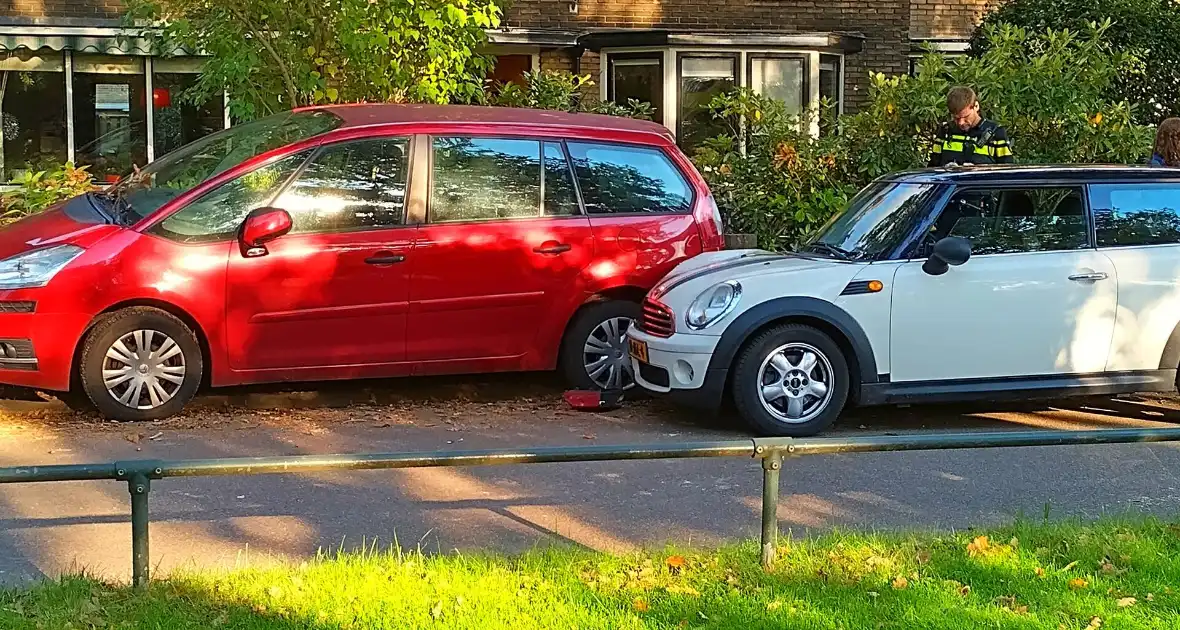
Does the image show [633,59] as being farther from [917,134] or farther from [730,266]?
[730,266]

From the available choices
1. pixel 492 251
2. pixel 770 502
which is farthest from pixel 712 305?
pixel 770 502

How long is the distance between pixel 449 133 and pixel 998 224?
335 centimetres

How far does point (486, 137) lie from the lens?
810 centimetres

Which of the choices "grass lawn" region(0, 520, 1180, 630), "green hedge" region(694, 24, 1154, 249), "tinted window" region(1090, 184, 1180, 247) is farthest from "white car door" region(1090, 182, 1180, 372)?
"green hedge" region(694, 24, 1154, 249)

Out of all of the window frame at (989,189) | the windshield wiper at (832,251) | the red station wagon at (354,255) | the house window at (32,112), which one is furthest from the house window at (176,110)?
the window frame at (989,189)

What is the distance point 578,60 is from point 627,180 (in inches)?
387

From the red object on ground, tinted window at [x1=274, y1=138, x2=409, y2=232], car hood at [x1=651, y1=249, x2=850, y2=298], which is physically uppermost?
tinted window at [x1=274, y1=138, x2=409, y2=232]

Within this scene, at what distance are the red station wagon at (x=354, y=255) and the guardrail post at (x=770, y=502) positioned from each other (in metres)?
3.59

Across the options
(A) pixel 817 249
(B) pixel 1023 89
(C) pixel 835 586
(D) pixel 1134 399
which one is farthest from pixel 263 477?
(B) pixel 1023 89

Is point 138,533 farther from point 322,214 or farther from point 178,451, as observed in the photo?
point 322,214

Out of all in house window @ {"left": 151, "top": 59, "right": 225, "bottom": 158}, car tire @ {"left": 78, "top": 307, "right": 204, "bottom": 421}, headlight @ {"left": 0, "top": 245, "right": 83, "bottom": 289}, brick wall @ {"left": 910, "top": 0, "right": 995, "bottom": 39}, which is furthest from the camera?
brick wall @ {"left": 910, "top": 0, "right": 995, "bottom": 39}

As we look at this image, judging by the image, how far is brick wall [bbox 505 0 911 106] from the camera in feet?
58.2

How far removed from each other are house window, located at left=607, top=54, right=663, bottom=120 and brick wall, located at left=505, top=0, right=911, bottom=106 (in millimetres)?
426

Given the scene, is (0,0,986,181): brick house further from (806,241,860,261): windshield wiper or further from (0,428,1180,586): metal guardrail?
(0,428,1180,586): metal guardrail
